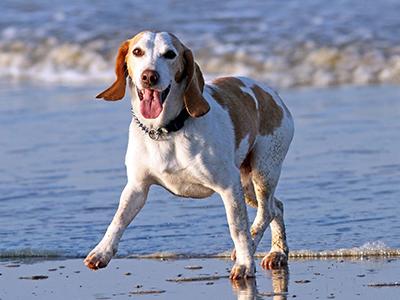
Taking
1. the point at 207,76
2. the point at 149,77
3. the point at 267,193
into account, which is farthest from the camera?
the point at 207,76

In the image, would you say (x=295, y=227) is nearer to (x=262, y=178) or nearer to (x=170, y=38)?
(x=262, y=178)

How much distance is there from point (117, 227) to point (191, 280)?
0.51 meters

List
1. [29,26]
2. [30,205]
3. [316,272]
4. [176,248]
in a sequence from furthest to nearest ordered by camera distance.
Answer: [29,26]
[30,205]
[176,248]
[316,272]

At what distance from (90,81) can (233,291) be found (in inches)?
397

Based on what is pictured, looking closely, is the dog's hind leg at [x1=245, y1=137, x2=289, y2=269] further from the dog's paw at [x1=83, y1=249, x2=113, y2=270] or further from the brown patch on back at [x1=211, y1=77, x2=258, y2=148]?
the dog's paw at [x1=83, y1=249, x2=113, y2=270]

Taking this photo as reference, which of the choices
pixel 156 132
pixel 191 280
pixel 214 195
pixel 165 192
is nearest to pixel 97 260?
pixel 191 280

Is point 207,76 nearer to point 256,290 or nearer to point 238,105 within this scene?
point 238,105

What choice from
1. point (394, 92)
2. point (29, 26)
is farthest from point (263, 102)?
point (29, 26)

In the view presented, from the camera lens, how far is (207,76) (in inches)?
643

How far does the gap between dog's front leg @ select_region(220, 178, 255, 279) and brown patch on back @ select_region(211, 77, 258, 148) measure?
0.29 meters

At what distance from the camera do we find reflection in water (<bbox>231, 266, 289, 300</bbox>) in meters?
6.64

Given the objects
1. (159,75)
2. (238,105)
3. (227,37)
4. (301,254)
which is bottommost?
(227,37)

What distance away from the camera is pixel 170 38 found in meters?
6.57

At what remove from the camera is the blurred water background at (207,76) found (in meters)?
8.38
